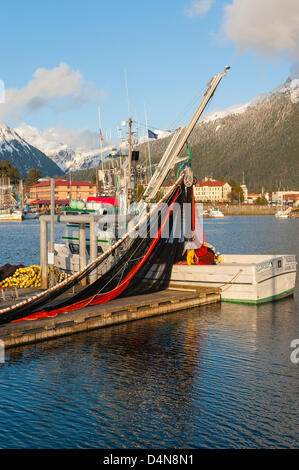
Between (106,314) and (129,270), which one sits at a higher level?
(129,270)

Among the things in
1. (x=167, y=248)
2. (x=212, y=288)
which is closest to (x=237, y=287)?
(x=212, y=288)

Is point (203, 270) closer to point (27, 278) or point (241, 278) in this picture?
point (241, 278)

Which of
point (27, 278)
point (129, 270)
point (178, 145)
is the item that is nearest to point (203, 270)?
point (129, 270)

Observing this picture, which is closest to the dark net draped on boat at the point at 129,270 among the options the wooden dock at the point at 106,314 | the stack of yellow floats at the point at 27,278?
the wooden dock at the point at 106,314

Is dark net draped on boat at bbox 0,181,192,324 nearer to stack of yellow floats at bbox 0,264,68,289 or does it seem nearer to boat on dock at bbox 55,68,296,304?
boat on dock at bbox 55,68,296,304

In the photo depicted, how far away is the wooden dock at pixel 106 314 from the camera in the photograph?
813 inches

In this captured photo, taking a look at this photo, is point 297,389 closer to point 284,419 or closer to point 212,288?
point 284,419

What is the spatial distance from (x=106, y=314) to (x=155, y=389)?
25.7 feet

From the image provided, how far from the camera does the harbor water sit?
13.3 metres

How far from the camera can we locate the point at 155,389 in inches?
648

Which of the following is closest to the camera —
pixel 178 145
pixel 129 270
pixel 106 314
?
pixel 106 314

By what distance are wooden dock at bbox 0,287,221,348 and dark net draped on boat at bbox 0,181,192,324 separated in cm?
50

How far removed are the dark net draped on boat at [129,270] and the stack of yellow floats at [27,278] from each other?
4217 millimetres
